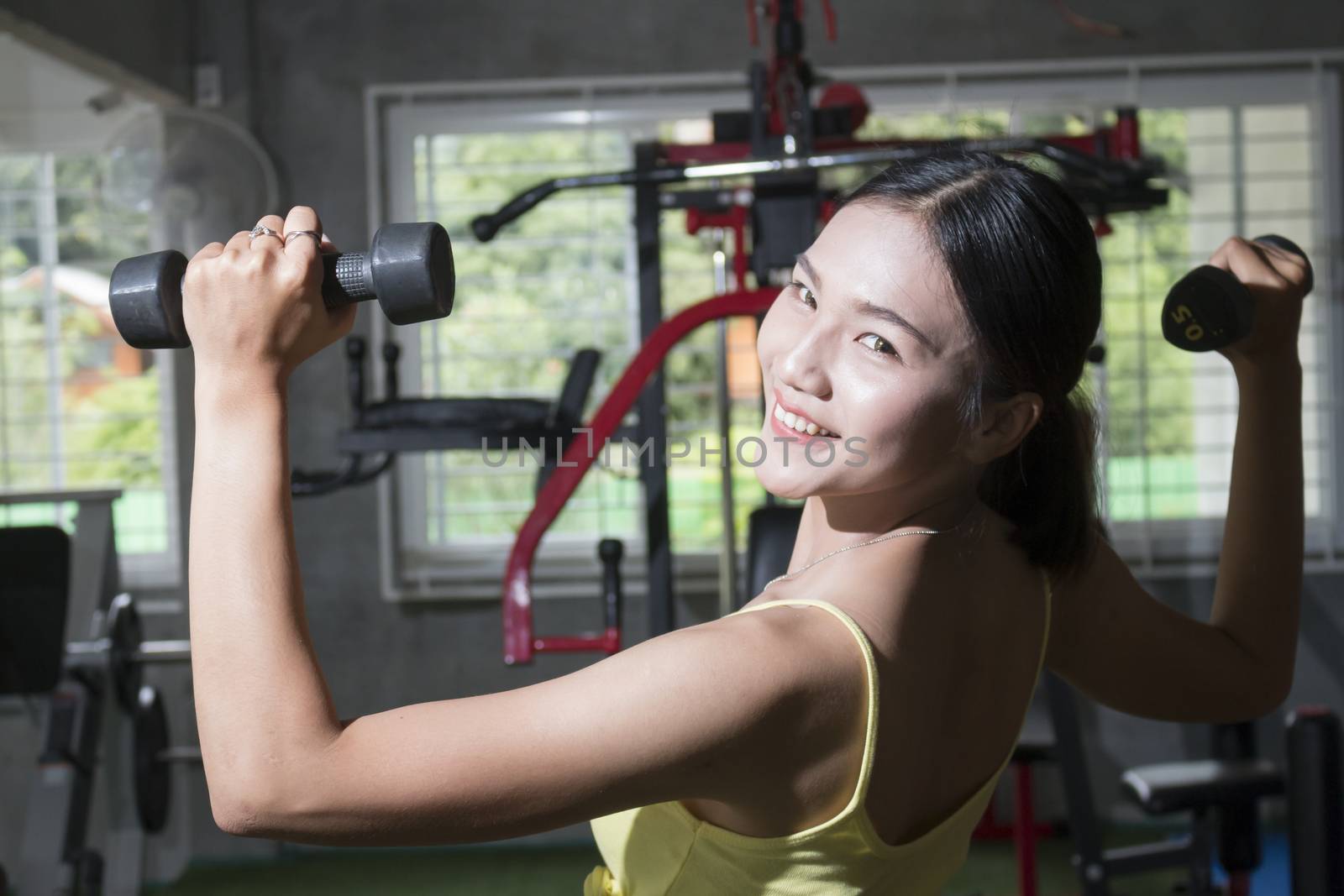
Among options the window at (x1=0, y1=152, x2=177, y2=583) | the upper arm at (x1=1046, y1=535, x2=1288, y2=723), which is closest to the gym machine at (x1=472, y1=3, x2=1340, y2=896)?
the upper arm at (x1=1046, y1=535, x2=1288, y2=723)

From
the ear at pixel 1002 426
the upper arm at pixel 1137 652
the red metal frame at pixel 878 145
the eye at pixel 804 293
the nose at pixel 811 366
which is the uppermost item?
the red metal frame at pixel 878 145

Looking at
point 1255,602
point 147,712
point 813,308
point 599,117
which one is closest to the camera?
point 813,308

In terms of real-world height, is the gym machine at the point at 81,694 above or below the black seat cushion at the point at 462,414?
below

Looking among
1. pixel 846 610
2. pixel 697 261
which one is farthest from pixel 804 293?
pixel 697 261

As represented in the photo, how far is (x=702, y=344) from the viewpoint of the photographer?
3.42 meters

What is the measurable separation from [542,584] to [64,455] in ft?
4.95

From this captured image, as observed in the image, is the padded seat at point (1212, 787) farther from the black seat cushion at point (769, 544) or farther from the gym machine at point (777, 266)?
the black seat cushion at point (769, 544)

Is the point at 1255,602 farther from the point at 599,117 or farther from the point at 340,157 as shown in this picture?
the point at 340,157

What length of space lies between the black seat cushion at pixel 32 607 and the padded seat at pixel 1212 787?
6.99 ft

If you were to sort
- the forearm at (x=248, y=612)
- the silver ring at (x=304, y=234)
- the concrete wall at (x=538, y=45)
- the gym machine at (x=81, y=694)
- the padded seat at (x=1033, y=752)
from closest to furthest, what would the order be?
the forearm at (x=248, y=612) → the silver ring at (x=304, y=234) → the gym machine at (x=81, y=694) → the padded seat at (x=1033, y=752) → the concrete wall at (x=538, y=45)

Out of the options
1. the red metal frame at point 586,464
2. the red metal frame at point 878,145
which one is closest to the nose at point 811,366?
the red metal frame at point 586,464

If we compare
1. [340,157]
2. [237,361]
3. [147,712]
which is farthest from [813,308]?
[340,157]

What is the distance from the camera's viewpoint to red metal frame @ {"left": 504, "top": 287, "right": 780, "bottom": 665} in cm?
196

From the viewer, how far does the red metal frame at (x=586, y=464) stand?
1.96 m
